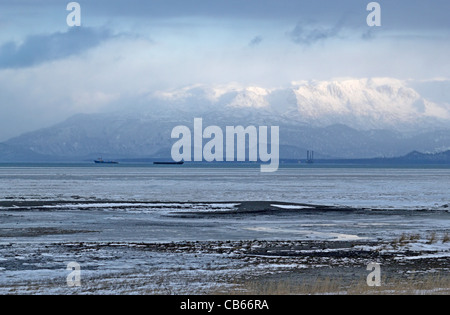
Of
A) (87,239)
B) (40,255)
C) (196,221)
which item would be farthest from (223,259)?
(196,221)

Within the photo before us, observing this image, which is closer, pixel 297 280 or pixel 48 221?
pixel 297 280

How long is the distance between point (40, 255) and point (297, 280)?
1271cm

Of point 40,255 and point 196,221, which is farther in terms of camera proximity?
point 196,221

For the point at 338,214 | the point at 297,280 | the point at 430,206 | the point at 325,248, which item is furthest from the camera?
the point at 430,206

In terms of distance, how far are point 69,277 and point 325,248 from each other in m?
13.9

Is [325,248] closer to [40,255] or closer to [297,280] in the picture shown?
[297,280]

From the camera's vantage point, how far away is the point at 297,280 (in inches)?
1046

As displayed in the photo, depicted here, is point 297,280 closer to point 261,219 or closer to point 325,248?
point 325,248

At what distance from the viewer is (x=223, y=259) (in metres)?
31.9
